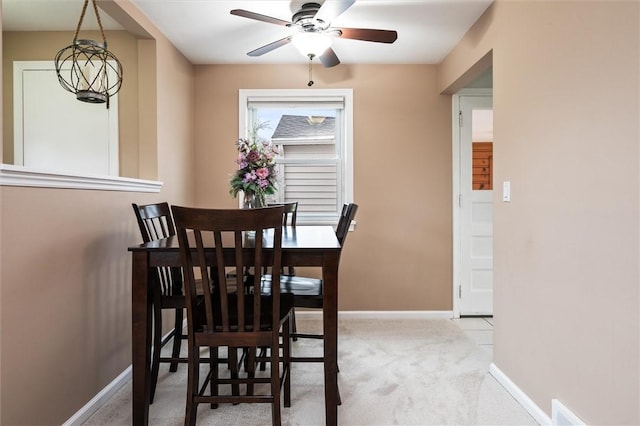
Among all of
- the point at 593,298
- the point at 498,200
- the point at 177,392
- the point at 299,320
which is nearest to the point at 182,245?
the point at 177,392

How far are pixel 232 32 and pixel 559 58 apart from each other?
2.17 m

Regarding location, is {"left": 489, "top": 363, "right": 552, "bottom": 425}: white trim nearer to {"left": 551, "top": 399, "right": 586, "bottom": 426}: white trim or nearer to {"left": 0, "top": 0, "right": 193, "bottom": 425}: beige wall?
{"left": 551, "top": 399, "right": 586, "bottom": 426}: white trim

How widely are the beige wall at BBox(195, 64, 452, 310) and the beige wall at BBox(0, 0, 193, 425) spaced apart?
Answer: 0.81m

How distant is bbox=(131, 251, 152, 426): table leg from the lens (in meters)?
1.59

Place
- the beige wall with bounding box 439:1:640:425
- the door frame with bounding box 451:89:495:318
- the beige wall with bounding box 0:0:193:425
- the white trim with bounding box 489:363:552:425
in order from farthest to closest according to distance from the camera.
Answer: the door frame with bounding box 451:89:495:318
the white trim with bounding box 489:363:552:425
the beige wall with bounding box 0:0:193:425
the beige wall with bounding box 439:1:640:425

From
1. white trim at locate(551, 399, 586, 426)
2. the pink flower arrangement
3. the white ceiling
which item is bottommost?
white trim at locate(551, 399, 586, 426)

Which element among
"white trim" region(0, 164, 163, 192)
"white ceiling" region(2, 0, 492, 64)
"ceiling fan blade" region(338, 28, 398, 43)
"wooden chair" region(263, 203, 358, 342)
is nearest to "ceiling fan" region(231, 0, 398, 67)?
"ceiling fan blade" region(338, 28, 398, 43)

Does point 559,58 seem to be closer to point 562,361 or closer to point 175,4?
point 562,361

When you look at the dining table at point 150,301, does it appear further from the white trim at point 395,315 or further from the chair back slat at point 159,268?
the white trim at point 395,315

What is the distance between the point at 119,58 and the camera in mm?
2639

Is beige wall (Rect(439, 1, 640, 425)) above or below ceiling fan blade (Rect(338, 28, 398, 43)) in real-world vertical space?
below

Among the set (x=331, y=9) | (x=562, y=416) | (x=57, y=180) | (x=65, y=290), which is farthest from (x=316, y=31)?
(x=562, y=416)

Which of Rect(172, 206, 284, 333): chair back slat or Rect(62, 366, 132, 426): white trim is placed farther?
Rect(62, 366, 132, 426): white trim

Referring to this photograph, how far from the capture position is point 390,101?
129 inches
